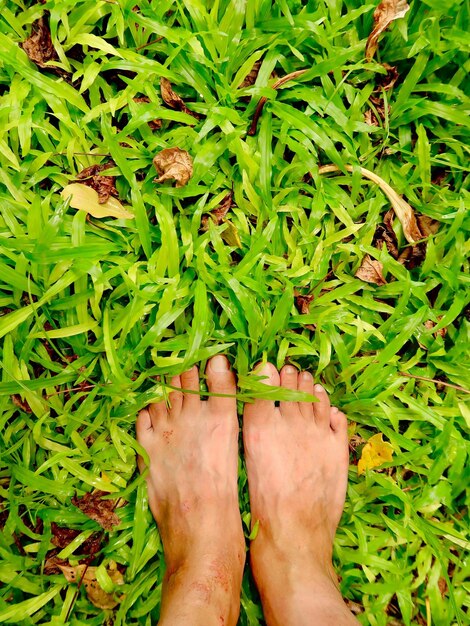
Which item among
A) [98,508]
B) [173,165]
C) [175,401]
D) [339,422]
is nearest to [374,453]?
[339,422]

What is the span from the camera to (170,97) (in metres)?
1.63

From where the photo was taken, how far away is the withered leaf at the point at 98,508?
1.59 m

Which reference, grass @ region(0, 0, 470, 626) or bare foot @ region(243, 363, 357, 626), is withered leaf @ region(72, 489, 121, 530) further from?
bare foot @ region(243, 363, 357, 626)

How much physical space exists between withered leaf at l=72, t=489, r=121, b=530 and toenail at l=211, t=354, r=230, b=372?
1.83ft

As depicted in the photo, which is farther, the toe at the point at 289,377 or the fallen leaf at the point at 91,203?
the toe at the point at 289,377

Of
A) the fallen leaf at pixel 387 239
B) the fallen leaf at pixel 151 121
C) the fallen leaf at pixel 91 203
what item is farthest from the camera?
the fallen leaf at pixel 387 239

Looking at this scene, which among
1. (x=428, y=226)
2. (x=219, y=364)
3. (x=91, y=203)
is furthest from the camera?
(x=428, y=226)

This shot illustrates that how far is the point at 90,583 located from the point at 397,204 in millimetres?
1627

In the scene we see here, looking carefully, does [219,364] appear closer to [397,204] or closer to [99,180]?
[99,180]

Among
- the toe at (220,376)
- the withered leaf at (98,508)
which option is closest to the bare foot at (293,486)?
the toe at (220,376)

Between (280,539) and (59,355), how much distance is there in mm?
965

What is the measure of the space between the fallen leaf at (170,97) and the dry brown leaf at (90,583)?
154 centimetres

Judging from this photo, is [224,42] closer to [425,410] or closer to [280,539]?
[425,410]

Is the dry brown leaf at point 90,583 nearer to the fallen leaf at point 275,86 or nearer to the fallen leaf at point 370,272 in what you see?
the fallen leaf at point 370,272
